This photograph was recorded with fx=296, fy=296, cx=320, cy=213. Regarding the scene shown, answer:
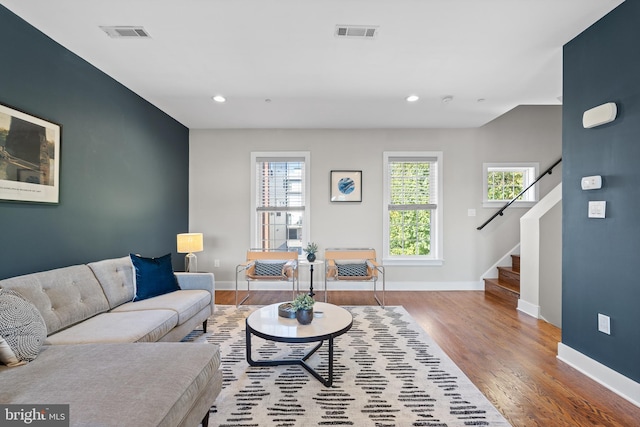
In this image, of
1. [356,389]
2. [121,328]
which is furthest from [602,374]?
[121,328]

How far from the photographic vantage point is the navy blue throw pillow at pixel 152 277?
9.15 ft

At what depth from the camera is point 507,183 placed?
193 inches

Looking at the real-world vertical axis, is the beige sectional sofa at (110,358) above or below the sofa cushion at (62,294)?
below

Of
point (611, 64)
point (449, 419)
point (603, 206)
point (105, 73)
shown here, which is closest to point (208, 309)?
point (449, 419)

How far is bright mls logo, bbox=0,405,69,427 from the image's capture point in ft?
3.53

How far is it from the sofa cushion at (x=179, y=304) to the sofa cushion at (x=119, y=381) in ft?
2.67

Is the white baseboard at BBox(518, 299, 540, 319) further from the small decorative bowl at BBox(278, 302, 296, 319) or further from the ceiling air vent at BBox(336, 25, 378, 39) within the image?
Result: the ceiling air vent at BBox(336, 25, 378, 39)

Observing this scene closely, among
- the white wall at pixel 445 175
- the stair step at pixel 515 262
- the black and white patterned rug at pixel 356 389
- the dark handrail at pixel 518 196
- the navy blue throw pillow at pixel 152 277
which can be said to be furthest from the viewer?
the white wall at pixel 445 175

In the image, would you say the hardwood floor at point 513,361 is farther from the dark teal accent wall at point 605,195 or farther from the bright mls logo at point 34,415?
the bright mls logo at point 34,415

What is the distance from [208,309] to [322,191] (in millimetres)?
2531

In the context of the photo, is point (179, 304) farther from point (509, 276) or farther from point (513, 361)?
point (509, 276)

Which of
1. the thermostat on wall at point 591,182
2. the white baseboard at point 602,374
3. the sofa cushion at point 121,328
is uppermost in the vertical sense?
the thermostat on wall at point 591,182

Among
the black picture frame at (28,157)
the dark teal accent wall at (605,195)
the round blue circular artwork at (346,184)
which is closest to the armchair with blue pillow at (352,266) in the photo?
the round blue circular artwork at (346,184)

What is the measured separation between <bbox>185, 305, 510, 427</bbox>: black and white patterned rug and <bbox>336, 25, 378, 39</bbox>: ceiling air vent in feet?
8.59
